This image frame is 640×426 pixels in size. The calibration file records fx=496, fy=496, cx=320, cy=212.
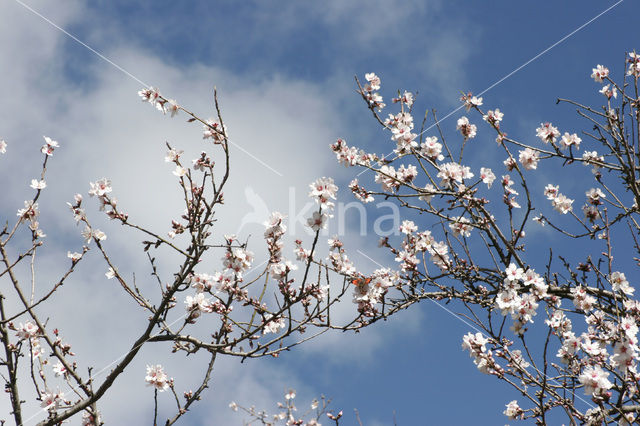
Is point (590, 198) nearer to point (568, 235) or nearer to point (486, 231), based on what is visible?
point (568, 235)

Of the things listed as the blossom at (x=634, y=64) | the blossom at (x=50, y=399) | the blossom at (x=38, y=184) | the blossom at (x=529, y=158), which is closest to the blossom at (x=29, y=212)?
the blossom at (x=38, y=184)

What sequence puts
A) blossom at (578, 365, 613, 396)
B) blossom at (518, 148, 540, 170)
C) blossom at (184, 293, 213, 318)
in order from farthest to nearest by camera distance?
blossom at (518, 148, 540, 170) → blossom at (184, 293, 213, 318) → blossom at (578, 365, 613, 396)

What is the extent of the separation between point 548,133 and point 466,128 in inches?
31.5

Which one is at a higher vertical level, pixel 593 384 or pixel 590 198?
pixel 590 198

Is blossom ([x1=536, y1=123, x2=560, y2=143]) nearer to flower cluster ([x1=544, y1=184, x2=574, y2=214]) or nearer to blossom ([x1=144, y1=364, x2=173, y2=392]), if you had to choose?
flower cluster ([x1=544, y1=184, x2=574, y2=214])

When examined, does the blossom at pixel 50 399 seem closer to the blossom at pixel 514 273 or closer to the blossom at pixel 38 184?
→ the blossom at pixel 38 184

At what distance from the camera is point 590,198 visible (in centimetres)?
543

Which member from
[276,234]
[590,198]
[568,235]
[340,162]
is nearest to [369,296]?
[276,234]

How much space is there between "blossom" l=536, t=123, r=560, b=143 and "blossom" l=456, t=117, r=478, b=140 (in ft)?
2.14

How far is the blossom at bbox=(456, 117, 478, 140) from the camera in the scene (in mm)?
5246

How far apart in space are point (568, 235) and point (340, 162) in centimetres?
253

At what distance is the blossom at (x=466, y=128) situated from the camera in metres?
5.25

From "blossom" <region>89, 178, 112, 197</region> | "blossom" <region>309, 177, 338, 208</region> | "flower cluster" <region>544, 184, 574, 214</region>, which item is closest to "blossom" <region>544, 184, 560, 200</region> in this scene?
"flower cluster" <region>544, 184, 574, 214</region>

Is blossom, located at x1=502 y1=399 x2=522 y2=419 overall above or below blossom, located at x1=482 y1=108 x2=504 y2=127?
below
